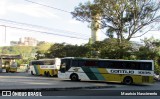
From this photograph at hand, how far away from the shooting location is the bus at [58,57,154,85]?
106ft

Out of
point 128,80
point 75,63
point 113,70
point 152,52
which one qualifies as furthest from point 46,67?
point 128,80

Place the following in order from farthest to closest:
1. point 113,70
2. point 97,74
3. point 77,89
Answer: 1. point 97,74
2. point 113,70
3. point 77,89

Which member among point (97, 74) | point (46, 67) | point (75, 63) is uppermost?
point (75, 63)

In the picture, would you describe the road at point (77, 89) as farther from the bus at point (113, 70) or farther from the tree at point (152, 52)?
the tree at point (152, 52)

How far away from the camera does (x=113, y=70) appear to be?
33000 mm

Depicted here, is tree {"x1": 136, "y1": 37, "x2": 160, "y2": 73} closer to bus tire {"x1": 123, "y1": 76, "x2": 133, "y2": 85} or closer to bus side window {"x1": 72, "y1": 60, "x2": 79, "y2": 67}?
bus tire {"x1": 123, "y1": 76, "x2": 133, "y2": 85}

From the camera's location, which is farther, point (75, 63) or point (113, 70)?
point (75, 63)

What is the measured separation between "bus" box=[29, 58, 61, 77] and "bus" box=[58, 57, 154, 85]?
9.72 metres

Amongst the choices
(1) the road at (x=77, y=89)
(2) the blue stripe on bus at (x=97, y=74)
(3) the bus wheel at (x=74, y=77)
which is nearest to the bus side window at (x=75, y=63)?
(3) the bus wheel at (x=74, y=77)

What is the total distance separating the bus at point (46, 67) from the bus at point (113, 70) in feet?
31.9

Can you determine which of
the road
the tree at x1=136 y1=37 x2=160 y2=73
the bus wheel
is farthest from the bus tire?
the tree at x1=136 y1=37 x2=160 y2=73

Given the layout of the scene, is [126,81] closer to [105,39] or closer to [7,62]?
[105,39]

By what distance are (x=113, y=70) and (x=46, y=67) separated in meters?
14.6

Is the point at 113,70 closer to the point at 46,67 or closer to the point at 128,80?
the point at 128,80
